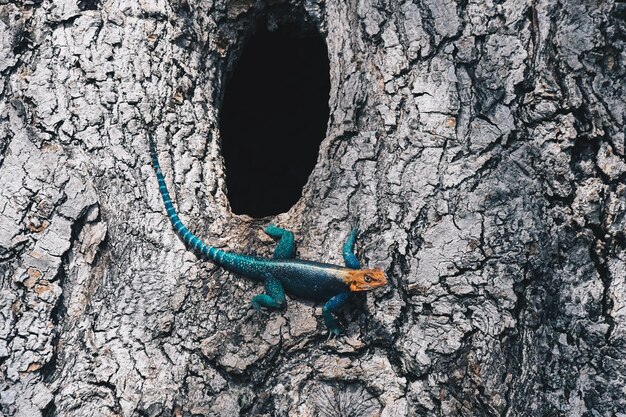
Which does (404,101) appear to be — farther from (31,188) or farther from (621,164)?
(31,188)

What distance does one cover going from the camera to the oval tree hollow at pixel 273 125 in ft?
15.9

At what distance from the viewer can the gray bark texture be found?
2.75m

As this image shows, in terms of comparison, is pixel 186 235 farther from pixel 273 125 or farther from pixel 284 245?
pixel 273 125

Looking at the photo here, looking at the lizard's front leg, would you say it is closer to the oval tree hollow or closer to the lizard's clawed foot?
the lizard's clawed foot

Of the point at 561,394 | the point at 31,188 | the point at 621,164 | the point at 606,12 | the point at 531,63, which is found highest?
the point at 606,12

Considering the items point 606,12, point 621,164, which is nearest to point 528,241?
point 621,164

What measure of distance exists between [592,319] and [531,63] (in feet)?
3.85

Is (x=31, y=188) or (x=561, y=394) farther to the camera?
(x=31, y=188)

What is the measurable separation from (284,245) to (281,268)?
4.8 inches

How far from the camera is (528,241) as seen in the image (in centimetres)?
278

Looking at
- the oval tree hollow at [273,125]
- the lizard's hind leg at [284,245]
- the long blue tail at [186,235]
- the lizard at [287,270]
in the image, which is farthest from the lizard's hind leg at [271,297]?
the oval tree hollow at [273,125]

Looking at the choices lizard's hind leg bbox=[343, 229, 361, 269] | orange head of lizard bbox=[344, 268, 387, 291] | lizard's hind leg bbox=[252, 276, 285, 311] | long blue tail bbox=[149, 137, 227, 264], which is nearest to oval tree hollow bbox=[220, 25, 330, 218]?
long blue tail bbox=[149, 137, 227, 264]

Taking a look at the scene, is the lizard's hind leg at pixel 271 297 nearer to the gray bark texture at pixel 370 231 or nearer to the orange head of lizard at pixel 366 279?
the gray bark texture at pixel 370 231

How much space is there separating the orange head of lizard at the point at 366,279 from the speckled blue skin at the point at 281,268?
0.17ft
